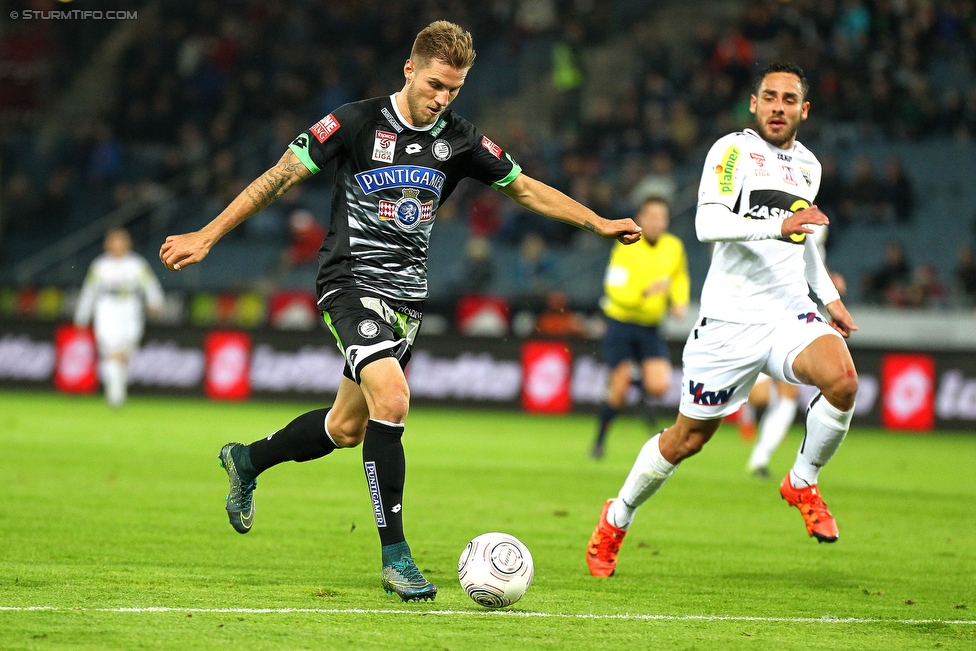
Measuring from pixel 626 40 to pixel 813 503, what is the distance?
20842 millimetres

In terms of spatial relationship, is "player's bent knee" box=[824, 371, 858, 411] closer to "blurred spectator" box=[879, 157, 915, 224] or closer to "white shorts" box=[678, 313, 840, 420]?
"white shorts" box=[678, 313, 840, 420]

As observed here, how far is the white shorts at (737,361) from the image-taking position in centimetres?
641

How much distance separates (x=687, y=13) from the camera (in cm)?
2612

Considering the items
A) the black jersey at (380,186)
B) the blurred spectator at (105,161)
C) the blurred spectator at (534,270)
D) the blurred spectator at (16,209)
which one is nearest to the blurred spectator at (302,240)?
the blurred spectator at (534,270)

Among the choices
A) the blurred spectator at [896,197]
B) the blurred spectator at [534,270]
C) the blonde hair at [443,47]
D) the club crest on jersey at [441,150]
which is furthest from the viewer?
the blurred spectator at [534,270]

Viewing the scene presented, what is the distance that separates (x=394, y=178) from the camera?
5906 millimetres

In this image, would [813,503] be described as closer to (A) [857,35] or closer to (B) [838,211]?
(B) [838,211]

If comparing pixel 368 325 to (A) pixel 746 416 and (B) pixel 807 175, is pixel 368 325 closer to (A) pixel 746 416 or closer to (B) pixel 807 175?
(B) pixel 807 175

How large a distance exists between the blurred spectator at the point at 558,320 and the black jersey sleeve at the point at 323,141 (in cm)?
1355

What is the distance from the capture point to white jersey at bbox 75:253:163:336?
17938 millimetres

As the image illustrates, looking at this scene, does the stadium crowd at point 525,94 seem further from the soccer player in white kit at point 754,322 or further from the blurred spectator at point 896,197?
the soccer player in white kit at point 754,322

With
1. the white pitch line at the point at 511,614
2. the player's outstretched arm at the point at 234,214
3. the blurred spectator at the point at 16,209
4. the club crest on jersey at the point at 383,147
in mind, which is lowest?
the white pitch line at the point at 511,614

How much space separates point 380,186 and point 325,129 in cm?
35

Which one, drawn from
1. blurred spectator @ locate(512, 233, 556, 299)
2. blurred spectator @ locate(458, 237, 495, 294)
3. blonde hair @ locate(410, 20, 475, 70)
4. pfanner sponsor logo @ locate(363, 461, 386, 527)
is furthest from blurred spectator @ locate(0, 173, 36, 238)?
pfanner sponsor logo @ locate(363, 461, 386, 527)
